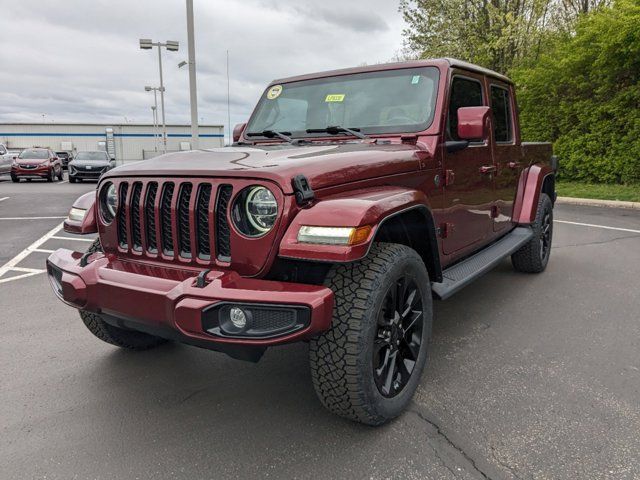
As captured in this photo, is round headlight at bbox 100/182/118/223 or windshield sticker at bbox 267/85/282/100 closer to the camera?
round headlight at bbox 100/182/118/223

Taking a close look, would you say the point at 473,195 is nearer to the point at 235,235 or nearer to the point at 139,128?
the point at 235,235

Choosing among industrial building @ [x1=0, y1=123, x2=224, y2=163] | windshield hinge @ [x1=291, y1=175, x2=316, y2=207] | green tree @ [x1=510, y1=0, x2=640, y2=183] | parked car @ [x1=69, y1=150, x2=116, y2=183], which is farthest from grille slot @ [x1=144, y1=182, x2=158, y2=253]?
industrial building @ [x1=0, y1=123, x2=224, y2=163]

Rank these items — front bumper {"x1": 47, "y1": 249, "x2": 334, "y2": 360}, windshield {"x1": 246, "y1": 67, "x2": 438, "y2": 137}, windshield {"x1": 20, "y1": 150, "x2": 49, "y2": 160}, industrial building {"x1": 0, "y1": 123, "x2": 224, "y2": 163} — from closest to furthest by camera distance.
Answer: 1. front bumper {"x1": 47, "y1": 249, "x2": 334, "y2": 360}
2. windshield {"x1": 246, "y1": 67, "x2": 438, "y2": 137}
3. windshield {"x1": 20, "y1": 150, "x2": 49, "y2": 160}
4. industrial building {"x1": 0, "y1": 123, "x2": 224, "y2": 163}

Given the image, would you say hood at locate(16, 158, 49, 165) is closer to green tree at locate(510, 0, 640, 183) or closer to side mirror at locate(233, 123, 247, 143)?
green tree at locate(510, 0, 640, 183)

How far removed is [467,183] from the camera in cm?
365

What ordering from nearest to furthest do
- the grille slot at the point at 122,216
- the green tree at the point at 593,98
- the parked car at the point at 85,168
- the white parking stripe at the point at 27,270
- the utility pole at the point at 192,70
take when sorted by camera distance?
the grille slot at the point at 122,216
the white parking stripe at the point at 27,270
the green tree at the point at 593,98
the utility pole at the point at 192,70
the parked car at the point at 85,168

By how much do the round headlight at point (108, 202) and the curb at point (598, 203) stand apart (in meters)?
10.5

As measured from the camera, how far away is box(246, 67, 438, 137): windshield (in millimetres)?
3398

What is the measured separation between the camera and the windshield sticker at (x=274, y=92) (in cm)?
410

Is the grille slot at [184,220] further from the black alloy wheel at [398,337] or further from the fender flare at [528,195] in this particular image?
the fender flare at [528,195]

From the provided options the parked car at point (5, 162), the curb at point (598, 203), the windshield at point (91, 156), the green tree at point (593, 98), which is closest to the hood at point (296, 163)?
the curb at point (598, 203)

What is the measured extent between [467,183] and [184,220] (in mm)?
2101

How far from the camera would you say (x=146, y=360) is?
3354mm

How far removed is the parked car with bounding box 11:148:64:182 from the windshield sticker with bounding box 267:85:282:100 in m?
20.1
